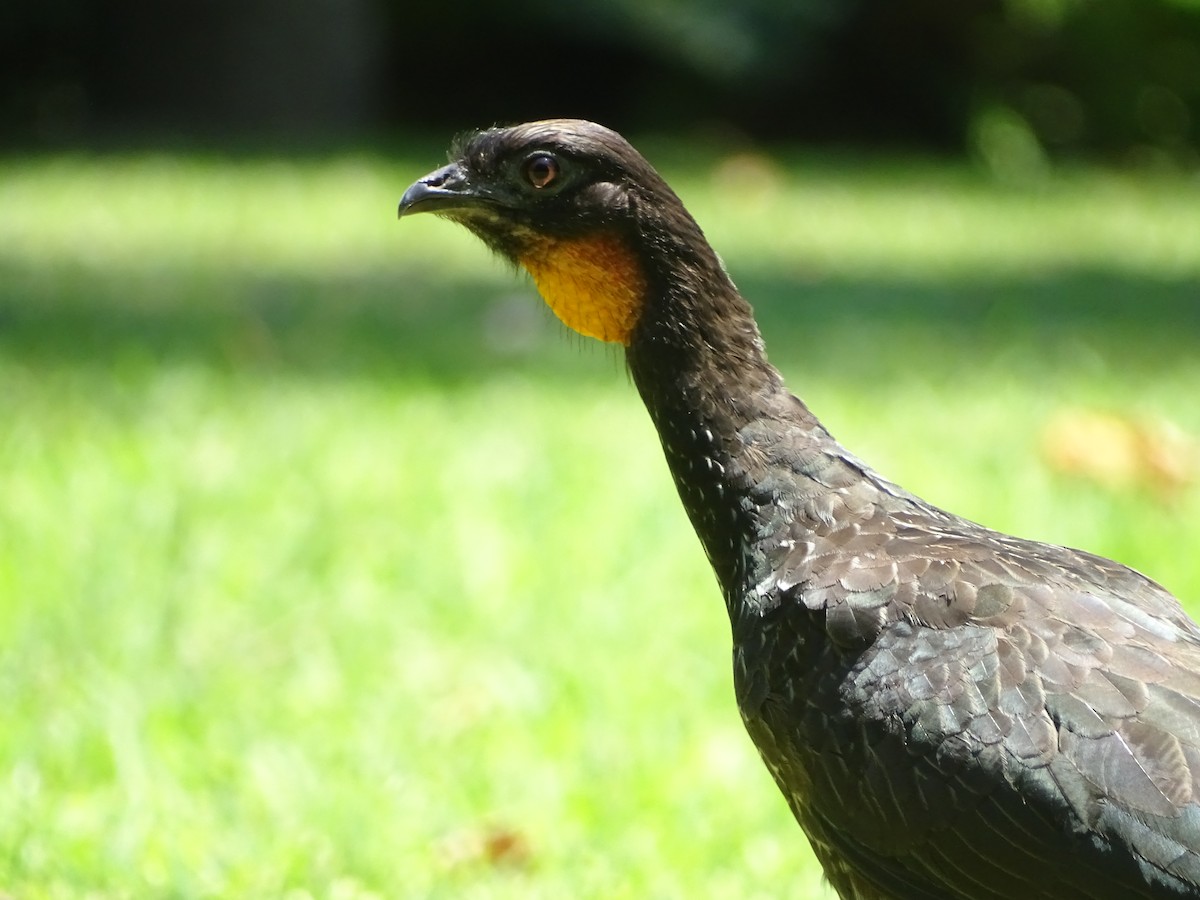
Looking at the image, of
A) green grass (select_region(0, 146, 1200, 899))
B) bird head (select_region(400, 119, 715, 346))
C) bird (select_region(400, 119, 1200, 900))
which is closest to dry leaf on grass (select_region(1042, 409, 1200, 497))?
green grass (select_region(0, 146, 1200, 899))

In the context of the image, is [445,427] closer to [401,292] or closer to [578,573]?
[578,573]

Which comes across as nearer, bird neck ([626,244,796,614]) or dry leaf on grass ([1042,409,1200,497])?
bird neck ([626,244,796,614])

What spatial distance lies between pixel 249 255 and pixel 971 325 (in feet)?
13.4

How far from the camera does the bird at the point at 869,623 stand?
8.05ft

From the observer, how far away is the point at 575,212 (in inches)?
120

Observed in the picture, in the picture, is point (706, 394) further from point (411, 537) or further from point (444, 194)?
point (411, 537)

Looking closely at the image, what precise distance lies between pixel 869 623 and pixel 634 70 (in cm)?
1424

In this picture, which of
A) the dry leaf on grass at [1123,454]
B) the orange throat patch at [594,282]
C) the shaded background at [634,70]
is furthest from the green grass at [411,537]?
the shaded background at [634,70]

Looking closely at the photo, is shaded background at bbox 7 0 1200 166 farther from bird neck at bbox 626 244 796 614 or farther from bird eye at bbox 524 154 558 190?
bird neck at bbox 626 244 796 614

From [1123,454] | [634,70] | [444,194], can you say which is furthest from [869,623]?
[634,70]

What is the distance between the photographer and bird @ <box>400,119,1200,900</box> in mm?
2455

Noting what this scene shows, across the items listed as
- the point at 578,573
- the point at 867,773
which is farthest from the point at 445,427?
the point at 867,773

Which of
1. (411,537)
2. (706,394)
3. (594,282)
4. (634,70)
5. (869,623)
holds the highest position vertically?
(634,70)

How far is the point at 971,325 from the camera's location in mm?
8086
